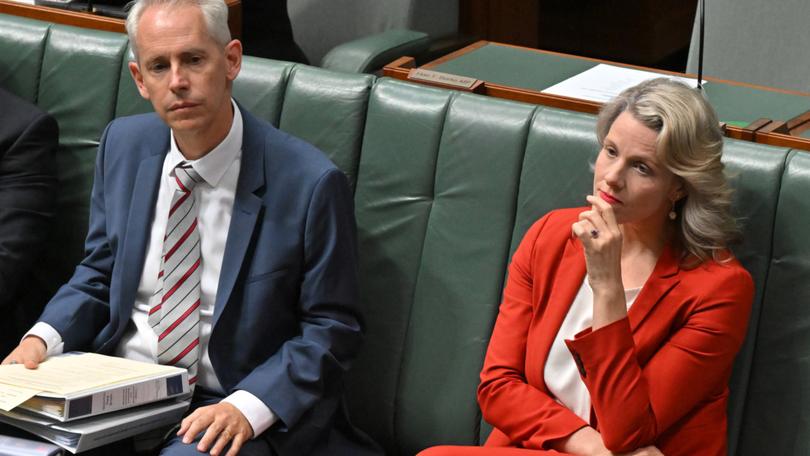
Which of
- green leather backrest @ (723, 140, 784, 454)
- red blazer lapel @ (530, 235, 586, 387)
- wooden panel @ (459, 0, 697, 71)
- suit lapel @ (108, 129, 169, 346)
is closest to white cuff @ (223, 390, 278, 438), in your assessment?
suit lapel @ (108, 129, 169, 346)

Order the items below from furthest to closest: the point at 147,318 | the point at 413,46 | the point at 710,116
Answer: the point at 413,46 < the point at 147,318 < the point at 710,116

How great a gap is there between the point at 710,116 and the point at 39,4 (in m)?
1.72

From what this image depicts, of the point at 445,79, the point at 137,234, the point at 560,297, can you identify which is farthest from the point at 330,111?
Answer: the point at 560,297

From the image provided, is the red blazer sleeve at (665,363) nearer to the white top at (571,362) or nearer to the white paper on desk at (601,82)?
the white top at (571,362)

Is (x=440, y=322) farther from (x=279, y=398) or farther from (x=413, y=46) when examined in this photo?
(x=413, y=46)

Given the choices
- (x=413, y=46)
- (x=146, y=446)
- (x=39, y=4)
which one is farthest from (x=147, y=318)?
(x=413, y=46)

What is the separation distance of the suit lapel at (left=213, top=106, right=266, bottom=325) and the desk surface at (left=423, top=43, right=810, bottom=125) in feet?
1.97

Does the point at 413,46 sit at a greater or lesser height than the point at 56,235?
greater

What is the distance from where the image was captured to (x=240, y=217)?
2232 mm

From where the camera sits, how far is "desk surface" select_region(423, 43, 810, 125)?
8.20 ft

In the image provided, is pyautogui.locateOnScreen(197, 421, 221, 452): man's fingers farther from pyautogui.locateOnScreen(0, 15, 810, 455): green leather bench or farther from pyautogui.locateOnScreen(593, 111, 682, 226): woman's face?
pyautogui.locateOnScreen(593, 111, 682, 226): woman's face

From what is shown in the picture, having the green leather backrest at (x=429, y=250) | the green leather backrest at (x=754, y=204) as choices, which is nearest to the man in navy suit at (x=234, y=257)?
the green leather backrest at (x=429, y=250)

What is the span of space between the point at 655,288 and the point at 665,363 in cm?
13

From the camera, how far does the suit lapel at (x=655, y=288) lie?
1974mm
